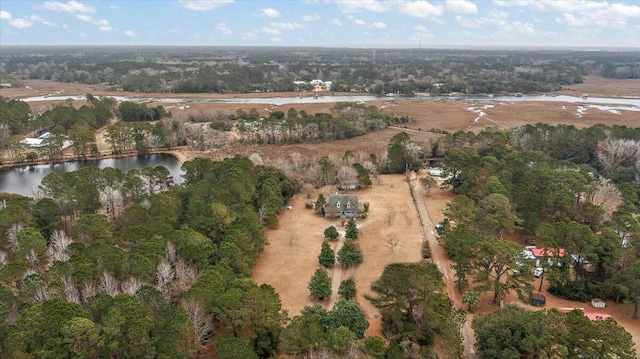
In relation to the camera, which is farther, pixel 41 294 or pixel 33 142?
pixel 33 142

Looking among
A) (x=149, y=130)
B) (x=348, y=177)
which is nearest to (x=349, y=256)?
(x=348, y=177)

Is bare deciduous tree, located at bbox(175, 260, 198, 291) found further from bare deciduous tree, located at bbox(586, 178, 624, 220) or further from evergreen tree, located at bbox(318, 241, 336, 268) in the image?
bare deciduous tree, located at bbox(586, 178, 624, 220)

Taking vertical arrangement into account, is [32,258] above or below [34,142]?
below

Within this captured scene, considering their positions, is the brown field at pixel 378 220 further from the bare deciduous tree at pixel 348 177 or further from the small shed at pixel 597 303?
the bare deciduous tree at pixel 348 177

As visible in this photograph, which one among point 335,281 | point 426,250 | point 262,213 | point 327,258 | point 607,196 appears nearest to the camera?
point 335,281

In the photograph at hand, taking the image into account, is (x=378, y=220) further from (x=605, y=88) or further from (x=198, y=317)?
(x=605, y=88)

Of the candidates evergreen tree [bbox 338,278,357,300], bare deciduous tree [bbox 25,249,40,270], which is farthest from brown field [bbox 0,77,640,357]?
bare deciduous tree [bbox 25,249,40,270]

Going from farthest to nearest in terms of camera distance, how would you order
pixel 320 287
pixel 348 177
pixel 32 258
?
pixel 348 177 → pixel 320 287 → pixel 32 258

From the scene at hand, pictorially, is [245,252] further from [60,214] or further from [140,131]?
[140,131]
